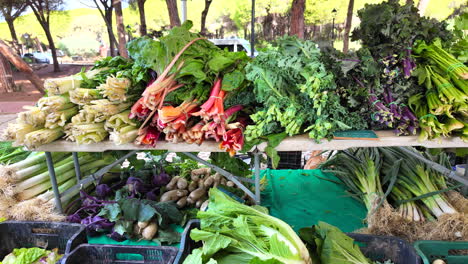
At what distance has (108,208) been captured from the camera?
7.95 feet

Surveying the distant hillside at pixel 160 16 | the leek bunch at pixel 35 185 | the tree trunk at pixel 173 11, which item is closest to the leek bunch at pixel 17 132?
the leek bunch at pixel 35 185

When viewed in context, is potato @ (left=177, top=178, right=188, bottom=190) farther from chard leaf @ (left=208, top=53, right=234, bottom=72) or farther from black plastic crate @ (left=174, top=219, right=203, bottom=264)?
chard leaf @ (left=208, top=53, right=234, bottom=72)

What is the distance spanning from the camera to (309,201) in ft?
9.96

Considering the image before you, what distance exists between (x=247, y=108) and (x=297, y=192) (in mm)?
1487

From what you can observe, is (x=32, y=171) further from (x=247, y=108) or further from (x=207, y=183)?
(x=247, y=108)

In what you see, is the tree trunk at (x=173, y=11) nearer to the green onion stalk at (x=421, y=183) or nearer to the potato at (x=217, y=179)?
the potato at (x=217, y=179)

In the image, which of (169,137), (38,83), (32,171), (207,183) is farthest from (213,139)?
(38,83)

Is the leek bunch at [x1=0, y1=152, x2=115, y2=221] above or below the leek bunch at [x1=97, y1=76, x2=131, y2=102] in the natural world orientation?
below

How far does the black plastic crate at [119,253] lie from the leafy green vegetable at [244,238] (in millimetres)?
355

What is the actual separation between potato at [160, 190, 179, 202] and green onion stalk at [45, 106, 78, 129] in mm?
1084

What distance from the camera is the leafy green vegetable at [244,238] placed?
138cm

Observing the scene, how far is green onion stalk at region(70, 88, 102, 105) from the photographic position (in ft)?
6.60

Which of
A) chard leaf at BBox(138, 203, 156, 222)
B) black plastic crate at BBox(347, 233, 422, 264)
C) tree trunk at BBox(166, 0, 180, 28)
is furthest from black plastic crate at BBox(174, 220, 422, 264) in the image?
tree trunk at BBox(166, 0, 180, 28)

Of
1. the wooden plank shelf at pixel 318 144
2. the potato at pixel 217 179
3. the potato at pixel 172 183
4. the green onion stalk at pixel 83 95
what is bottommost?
the potato at pixel 172 183
